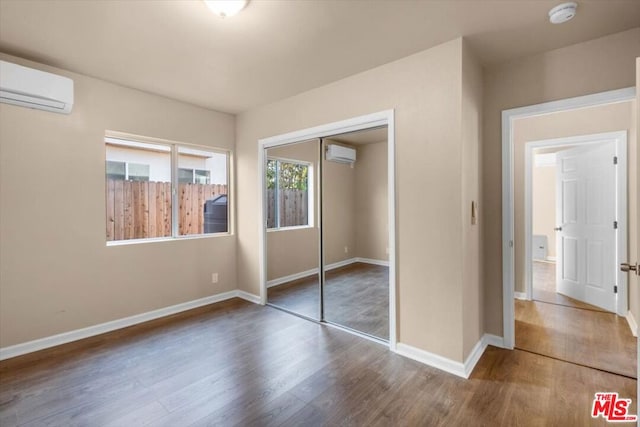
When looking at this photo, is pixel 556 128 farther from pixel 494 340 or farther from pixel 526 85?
pixel 494 340

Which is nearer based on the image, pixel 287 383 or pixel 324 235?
pixel 287 383

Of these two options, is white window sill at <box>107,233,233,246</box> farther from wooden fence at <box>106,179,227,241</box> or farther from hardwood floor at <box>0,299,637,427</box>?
hardwood floor at <box>0,299,637,427</box>

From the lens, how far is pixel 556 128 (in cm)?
382

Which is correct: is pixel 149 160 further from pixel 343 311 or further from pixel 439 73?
pixel 439 73

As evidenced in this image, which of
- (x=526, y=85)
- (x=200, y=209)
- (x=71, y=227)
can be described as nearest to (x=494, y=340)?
(x=526, y=85)

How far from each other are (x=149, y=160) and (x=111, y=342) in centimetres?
204

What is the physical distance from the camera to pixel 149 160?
357 centimetres

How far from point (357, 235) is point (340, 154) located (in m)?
0.98

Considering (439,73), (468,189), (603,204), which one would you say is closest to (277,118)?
(439,73)

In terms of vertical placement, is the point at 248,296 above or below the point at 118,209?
below

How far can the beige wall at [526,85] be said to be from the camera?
2203mm

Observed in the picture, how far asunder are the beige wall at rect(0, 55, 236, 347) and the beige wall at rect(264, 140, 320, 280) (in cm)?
120

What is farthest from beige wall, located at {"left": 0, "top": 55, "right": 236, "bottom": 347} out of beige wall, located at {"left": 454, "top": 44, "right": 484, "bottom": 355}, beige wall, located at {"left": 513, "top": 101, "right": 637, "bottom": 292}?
beige wall, located at {"left": 513, "top": 101, "right": 637, "bottom": 292}

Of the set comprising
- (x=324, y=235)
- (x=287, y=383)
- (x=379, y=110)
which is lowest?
(x=287, y=383)
